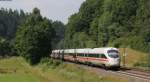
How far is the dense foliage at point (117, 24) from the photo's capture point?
112 metres

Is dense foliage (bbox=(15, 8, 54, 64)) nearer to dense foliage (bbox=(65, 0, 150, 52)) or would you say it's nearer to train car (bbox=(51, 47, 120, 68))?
dense foliage (bbox=(65, 0, 150, 52))

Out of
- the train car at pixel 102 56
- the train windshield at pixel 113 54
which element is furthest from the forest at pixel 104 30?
the train windshield at pixel 113 54

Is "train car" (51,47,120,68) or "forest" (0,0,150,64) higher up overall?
"forest" (0,0,150,64)

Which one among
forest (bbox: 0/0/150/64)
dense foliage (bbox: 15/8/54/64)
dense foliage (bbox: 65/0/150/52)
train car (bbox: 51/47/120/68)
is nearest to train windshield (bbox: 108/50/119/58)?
train car (bbox: 51/47/120/68)

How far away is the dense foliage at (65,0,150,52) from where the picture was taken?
112 metres

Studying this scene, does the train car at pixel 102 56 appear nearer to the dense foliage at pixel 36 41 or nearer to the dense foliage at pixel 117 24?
the dense foliage at pixel 117 24

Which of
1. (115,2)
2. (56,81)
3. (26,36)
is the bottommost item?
(56,81)

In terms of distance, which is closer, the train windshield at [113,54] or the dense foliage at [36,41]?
the train windshield at [113,54]

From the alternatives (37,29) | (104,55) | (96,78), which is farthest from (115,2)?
(96,78)

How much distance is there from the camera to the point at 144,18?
120m

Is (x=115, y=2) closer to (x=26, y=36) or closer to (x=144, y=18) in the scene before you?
(x=144, y=18)

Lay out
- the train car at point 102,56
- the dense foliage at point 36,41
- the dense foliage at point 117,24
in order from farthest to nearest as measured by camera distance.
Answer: the dense foliage at point 117,24, the dense foliage at point 36,41, the train car at point 102,56

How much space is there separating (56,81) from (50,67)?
26869mm

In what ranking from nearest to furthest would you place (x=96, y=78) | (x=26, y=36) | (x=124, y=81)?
1. (x=124, y=81)
2. (x=96, y=78)
3. (x=26, y=36)
